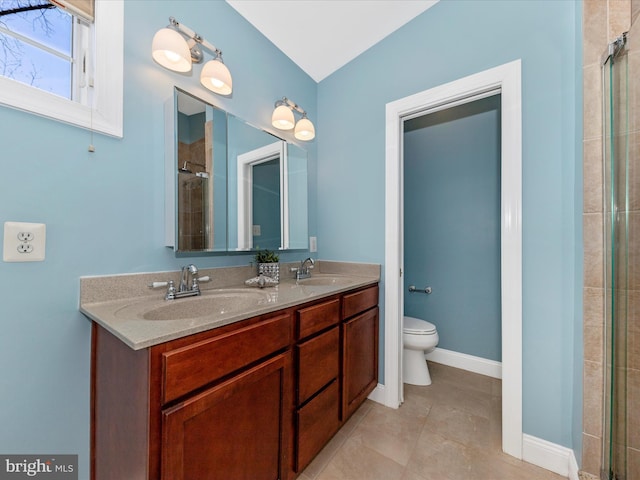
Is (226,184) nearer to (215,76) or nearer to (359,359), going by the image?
(215,76)

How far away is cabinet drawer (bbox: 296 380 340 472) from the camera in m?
1.13

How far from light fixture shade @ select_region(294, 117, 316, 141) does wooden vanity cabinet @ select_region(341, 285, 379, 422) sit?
1.24 meters

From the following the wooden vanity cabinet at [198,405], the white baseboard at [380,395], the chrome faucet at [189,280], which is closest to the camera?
the wooden vanity cabinet at [198,405]

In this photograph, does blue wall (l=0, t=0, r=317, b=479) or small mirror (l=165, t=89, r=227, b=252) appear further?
small mirror (l=165, t=89, r=227, b=252)

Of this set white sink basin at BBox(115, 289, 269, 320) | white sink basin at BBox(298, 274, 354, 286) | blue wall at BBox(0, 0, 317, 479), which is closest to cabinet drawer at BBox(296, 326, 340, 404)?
white sink basin at BBox(115, 289, 269, 320)

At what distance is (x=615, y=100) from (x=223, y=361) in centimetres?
180

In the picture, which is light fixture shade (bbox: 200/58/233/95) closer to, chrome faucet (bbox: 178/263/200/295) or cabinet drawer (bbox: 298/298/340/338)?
chrome faucet (bbox: 178/263/200/295)

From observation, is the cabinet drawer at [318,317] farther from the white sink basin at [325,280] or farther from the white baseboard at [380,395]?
Result: the white baseboard at [380,395]

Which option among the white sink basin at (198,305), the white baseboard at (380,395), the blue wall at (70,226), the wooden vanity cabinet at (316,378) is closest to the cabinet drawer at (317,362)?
the wooden vanity cabinet at (316,378)

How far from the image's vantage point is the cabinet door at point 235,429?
2.32 feet

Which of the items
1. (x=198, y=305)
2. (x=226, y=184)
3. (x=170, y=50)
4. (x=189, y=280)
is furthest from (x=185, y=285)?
(x=170, y=50)

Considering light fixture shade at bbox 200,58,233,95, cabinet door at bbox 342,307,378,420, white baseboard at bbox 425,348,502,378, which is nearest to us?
light fixture shade at bbox 200,58,233,95

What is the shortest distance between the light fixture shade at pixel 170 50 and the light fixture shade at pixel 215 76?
12 centimetres

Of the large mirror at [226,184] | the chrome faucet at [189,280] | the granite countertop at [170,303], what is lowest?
the granite countertop at [170,303]
